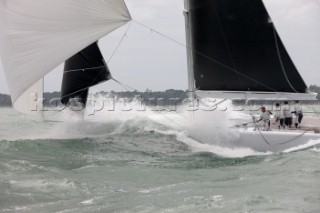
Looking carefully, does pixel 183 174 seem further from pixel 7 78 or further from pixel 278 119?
pixel 278 119

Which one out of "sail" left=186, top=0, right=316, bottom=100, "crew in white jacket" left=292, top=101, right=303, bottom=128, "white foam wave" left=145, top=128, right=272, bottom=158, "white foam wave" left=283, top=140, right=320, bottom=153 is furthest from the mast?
"crew in white jacket" left=292, top=101, right=303, bottom=128

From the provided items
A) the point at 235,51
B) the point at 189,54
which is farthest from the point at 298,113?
the point at 189,54

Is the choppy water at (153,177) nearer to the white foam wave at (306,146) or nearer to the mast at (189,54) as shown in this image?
the white foam wave at (306,146)

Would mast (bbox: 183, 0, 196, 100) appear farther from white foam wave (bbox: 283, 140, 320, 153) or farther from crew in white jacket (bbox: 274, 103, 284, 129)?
crew in white jacket (bbox: 274, 103, 284, 129)

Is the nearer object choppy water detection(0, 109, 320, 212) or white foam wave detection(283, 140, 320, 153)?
choppy water detection(0, 109, 320, 212)

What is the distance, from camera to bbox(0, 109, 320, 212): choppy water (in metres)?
8.39

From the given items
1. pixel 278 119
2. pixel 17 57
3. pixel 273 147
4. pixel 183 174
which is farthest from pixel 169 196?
pixel 278 119

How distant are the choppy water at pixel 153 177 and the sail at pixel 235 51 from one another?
4.58 ft

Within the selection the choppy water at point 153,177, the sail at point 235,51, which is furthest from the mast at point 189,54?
the choppy water at point 153,177

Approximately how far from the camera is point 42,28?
11289mm

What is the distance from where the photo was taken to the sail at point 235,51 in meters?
14.4

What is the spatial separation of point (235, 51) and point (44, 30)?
5.52 metres

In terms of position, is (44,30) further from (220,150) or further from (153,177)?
(220,150)

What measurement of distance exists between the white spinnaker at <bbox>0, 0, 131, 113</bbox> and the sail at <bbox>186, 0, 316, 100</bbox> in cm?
325
